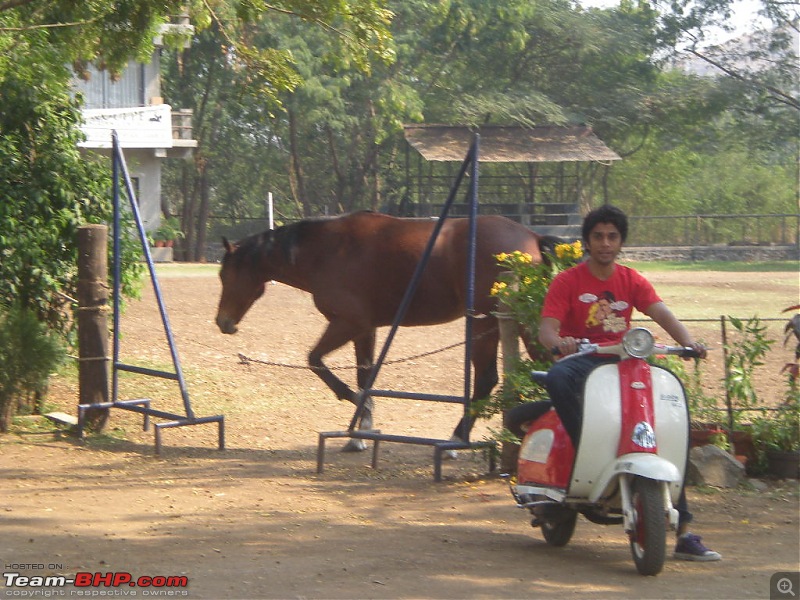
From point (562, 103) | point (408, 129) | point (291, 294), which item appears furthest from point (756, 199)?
point (291, 294)

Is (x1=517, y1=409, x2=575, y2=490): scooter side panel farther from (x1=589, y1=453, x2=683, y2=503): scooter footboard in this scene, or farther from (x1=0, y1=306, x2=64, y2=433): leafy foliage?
(x1=0, y1=306, x2=64, y2=433): leafy foliage

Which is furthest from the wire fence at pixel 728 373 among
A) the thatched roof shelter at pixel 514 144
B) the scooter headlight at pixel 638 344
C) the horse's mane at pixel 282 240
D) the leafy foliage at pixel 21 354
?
the thatched roof shelter at pixel 514 144

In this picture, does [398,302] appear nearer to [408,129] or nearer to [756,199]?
[408,129]

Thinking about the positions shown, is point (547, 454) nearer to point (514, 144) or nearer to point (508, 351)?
point (508, 351)

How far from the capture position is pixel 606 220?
5.13 meters

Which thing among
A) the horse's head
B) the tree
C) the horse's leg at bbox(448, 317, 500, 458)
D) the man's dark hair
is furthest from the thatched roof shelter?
the man's dark hair

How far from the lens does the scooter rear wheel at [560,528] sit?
5277 millimetres

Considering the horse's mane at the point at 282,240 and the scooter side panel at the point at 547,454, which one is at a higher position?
the horse's mane at the point at 282,240

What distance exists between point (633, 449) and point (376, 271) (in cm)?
432

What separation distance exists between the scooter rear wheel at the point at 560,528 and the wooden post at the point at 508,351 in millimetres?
1694

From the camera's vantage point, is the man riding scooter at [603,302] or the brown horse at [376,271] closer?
the man riding scooter at [603,302]

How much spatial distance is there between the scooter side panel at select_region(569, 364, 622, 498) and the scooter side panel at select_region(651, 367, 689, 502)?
19 centimetres

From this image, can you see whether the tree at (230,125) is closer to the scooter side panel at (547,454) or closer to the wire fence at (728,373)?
the wire fence at (728,373)

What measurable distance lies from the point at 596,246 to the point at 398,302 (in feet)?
12.5
